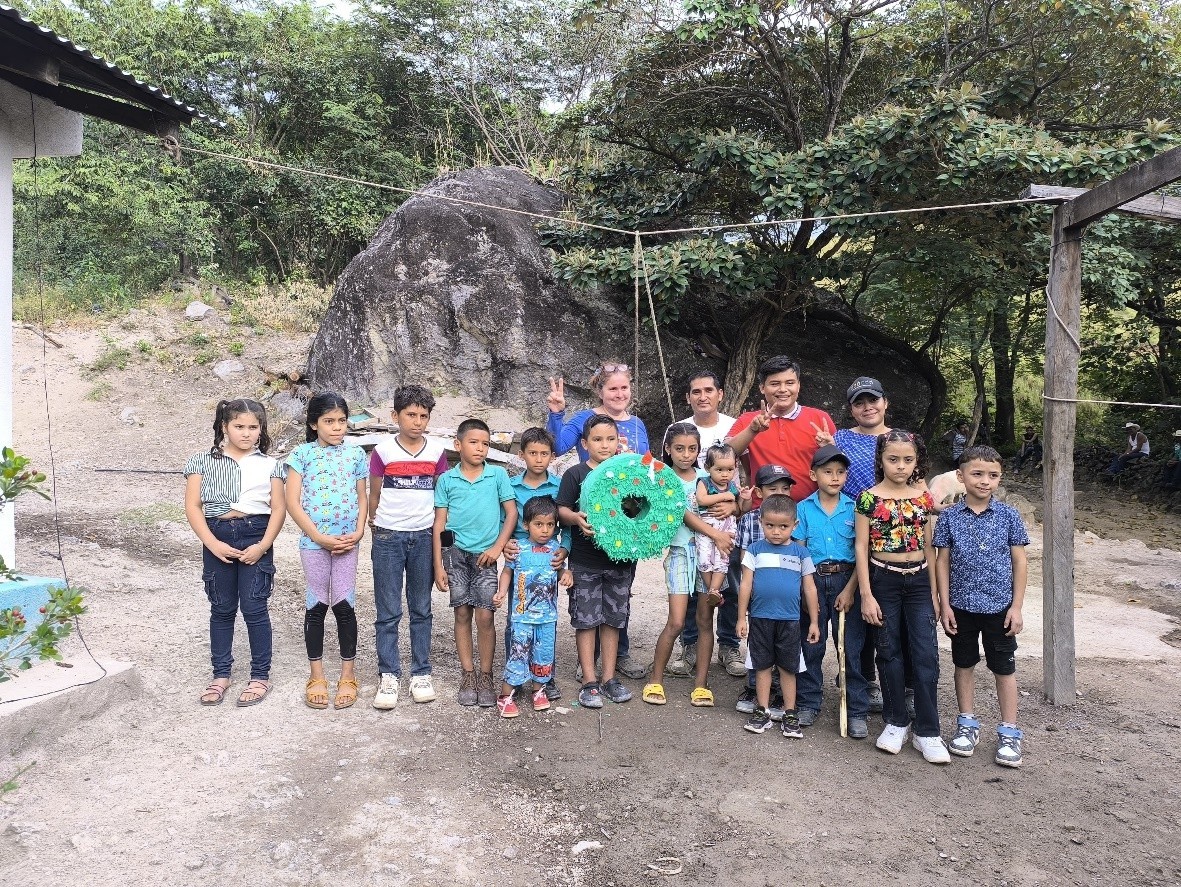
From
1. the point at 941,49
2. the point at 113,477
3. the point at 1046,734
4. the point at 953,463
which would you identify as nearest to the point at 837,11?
the point at 941,49

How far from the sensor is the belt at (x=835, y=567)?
3660 mm

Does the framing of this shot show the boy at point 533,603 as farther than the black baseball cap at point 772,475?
Yes

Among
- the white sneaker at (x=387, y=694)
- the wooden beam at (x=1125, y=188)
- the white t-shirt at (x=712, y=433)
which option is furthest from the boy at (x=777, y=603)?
the wooden beam at (x=1125, y=188)

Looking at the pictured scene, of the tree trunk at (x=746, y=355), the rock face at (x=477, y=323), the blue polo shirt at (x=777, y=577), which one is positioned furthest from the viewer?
the tree trunk at (x=746, y=355)

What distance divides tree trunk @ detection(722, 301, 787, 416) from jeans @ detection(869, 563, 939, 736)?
19.7 ft

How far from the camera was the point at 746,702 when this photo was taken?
3854 millimetres

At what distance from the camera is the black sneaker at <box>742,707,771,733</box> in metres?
3.61

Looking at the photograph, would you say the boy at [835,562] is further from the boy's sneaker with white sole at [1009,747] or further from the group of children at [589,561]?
the boy's sneaker with white sole at [1009,747]

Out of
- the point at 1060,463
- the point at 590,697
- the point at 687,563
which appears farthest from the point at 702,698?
the point at 1060,463

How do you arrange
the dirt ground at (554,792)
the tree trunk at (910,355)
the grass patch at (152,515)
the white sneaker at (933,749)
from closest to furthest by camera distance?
the dirt ground at (554,792) → the white sneaker at (933,749) → the grass patch at (152,515) → the tree trunk at (910,355)

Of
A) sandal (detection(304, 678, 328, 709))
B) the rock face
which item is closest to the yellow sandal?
sandal (detection(304, 678, 328, 709))

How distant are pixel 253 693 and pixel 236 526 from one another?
29.6 inches

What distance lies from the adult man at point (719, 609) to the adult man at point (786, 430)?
7.9 inches

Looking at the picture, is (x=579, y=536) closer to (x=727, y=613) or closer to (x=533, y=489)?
(x=533, y=489)
